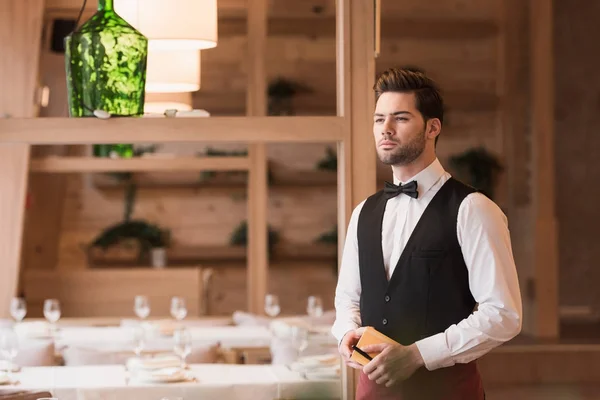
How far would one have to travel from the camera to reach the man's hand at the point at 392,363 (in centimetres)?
234

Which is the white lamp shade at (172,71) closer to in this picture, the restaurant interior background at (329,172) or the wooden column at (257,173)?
the wooden column at (257,173)

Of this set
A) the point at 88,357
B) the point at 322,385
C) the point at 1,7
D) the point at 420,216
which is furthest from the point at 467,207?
the point at 1,7

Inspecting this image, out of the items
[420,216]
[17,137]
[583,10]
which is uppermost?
[583,10]

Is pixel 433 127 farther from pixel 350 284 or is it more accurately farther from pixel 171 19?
pixel 171 19

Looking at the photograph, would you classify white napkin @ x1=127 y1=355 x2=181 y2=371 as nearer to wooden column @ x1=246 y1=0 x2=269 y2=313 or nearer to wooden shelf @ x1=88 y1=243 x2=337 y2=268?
wooden column @ x1=246 y1=0 x2=269 y2=313

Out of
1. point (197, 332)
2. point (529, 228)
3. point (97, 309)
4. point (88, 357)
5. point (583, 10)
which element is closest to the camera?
point (88, 357)

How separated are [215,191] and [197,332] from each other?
Result: 4.21m

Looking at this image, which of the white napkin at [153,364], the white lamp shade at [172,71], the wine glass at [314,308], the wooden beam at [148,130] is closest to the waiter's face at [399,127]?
the wooden beam at [148,130]

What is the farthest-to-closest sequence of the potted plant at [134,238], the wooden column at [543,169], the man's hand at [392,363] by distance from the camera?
the potted plant at [134,238]
the wooden column at [543,169]
the man's hand at [392,363]

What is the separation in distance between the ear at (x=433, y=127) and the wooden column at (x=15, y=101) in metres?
4.49

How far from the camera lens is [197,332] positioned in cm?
583

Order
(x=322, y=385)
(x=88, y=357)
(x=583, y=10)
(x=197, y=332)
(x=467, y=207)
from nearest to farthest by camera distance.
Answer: (x=467, y=207)
(x=322, y=385)
(x=88, y=357)
(x=197, y=332)
(x=583, y=10)

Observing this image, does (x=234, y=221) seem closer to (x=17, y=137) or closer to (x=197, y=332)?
(x=197, y=332)

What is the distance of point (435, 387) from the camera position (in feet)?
8.09
